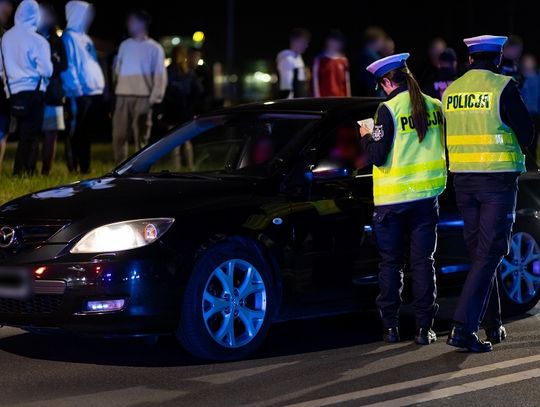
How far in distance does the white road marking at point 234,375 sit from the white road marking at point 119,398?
1.06ft

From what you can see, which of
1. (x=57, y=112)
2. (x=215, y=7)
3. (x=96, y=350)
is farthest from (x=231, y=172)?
(x=215, y=7)

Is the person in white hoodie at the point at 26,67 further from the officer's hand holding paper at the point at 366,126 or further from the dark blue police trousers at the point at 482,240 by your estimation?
the dark blue police trousers at the point at 482,240

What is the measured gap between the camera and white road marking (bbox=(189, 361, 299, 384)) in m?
7.24

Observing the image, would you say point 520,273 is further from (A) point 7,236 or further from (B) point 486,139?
(A) point 7,236

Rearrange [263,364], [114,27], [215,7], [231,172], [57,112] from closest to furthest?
[263,364]
[231,172]
[57,112]
[114,27]
[215,7]

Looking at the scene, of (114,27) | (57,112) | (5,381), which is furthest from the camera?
(114,27)

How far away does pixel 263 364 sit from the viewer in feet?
25.2

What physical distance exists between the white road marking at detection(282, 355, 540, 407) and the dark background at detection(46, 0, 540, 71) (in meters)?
47.2

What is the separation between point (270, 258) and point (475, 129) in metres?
1.36

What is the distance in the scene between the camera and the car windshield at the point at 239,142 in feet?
28.3

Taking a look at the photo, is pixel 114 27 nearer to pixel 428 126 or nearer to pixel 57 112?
pixel 57 112

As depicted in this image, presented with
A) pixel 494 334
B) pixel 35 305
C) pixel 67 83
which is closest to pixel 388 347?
pixel 494 334

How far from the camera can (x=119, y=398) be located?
6797 mm

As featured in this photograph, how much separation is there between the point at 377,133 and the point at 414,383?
5.15ft
